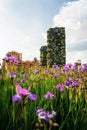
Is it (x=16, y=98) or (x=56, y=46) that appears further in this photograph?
(x=56, y=46)

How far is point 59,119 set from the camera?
3182 millimetres

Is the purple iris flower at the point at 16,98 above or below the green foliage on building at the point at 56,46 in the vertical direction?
below

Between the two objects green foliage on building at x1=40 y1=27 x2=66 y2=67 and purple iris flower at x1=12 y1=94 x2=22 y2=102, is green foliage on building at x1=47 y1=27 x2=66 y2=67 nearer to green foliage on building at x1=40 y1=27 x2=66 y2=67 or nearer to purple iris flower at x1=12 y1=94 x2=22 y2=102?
green foliage on building at x1=40 y1=27 x2=66 y2=67

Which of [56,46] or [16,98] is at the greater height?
[56,46]

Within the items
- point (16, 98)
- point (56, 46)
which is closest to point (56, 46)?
point (56, 46)

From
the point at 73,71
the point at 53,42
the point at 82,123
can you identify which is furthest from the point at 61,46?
the point at 82,123

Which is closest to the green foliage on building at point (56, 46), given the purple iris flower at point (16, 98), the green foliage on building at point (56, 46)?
the green foliage on building at point (56, 46)

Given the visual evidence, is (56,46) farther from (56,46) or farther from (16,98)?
(16,98)

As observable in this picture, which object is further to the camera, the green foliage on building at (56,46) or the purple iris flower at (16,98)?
the green foliage on building at (56,46)

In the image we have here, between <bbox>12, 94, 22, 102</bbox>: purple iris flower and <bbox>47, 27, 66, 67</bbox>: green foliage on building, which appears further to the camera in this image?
<bbox>47, 27, 66, 67</bbox>: green foliage on building

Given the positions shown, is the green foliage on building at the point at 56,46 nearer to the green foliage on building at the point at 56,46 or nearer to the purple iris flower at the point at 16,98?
the green foliage on building at the point at 56,46

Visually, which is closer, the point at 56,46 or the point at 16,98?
the point at 16,98

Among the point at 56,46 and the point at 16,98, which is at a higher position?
the point at 56,46

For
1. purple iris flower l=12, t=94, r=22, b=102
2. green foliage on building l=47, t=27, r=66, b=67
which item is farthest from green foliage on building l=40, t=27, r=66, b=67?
purple iris flower l=12, t=94, r=22, b=102
